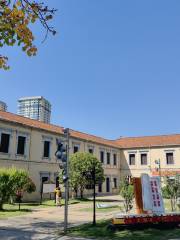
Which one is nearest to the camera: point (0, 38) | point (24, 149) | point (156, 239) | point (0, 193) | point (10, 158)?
point (0, 38)

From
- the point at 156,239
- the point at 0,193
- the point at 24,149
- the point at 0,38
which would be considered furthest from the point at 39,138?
the point at 0,38

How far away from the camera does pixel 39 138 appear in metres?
28.6

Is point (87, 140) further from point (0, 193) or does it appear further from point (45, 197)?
point (0, 193)

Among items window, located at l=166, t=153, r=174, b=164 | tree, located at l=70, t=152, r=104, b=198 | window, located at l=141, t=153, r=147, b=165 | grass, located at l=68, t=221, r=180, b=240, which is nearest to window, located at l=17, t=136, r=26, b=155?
tree, located at l=70, t=152, r=104, b=198

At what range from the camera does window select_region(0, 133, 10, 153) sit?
2464 centimetres

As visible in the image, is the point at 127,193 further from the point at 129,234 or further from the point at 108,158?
the point at 108,158

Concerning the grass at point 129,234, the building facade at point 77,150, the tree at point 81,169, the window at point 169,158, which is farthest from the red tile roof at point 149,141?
the grass at point 129,234

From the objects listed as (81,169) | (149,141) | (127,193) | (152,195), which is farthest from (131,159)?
(152,195)

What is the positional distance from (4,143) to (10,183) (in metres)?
7.27

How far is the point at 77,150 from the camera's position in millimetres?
34281

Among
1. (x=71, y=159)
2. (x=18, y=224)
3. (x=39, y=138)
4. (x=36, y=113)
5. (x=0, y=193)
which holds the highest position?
(x=36, y=113)

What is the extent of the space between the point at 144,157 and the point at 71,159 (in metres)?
20.1

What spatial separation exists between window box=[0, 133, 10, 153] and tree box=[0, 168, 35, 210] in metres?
6.00

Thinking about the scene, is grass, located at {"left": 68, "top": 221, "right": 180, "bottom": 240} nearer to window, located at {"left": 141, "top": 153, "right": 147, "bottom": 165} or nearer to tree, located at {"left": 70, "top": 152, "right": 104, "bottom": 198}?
tree, located at {"left": 70, "top": 152, "right": 104, "bottom": 198}
